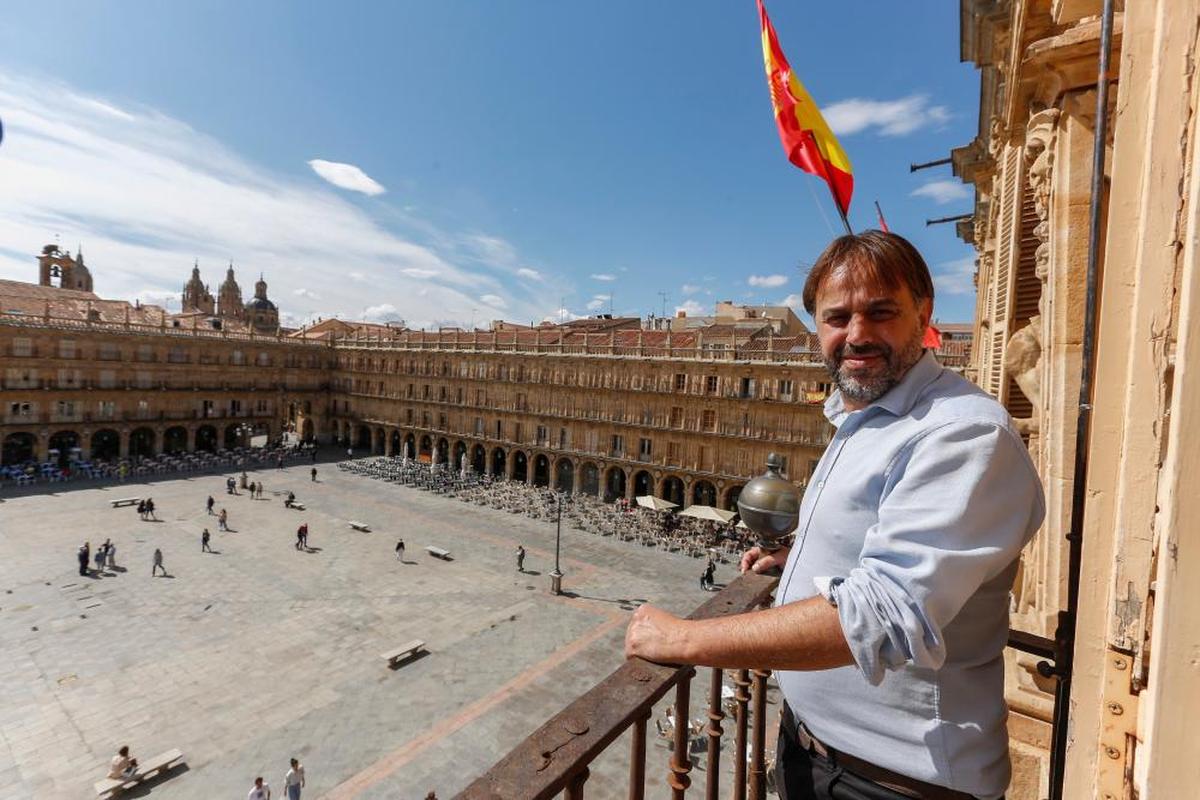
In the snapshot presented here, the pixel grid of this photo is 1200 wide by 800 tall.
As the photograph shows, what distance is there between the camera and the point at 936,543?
1.33 m

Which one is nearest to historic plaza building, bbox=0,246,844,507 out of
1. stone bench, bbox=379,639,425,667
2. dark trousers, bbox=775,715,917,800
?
stone bench, bbox=379,639,425,667

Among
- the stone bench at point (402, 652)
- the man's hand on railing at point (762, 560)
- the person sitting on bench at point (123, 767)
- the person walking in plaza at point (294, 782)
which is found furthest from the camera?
the stone bench at point (402, 652)

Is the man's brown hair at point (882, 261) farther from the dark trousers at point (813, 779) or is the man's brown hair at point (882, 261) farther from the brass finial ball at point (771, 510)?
the dark trousers at point (813, 779)

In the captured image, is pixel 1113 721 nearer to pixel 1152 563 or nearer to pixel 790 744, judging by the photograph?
pixel 1152 563

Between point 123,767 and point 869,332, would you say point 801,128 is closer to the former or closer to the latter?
point 869,332

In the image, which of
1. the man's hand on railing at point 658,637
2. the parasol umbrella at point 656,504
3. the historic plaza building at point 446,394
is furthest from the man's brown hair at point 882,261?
the historic plaza building at point 446,394

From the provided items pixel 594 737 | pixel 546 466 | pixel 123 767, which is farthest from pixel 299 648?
pixel 546 466

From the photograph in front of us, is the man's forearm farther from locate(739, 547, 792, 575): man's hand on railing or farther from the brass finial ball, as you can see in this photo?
the brass finial ball

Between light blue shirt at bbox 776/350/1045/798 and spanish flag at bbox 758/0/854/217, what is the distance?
609cm

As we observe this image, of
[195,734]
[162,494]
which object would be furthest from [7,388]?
[195,734]

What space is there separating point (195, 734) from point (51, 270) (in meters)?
67.3

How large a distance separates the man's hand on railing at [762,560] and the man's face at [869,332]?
3.93 ft

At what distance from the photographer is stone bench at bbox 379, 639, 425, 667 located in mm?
15125

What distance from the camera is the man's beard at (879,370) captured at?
1.82m
